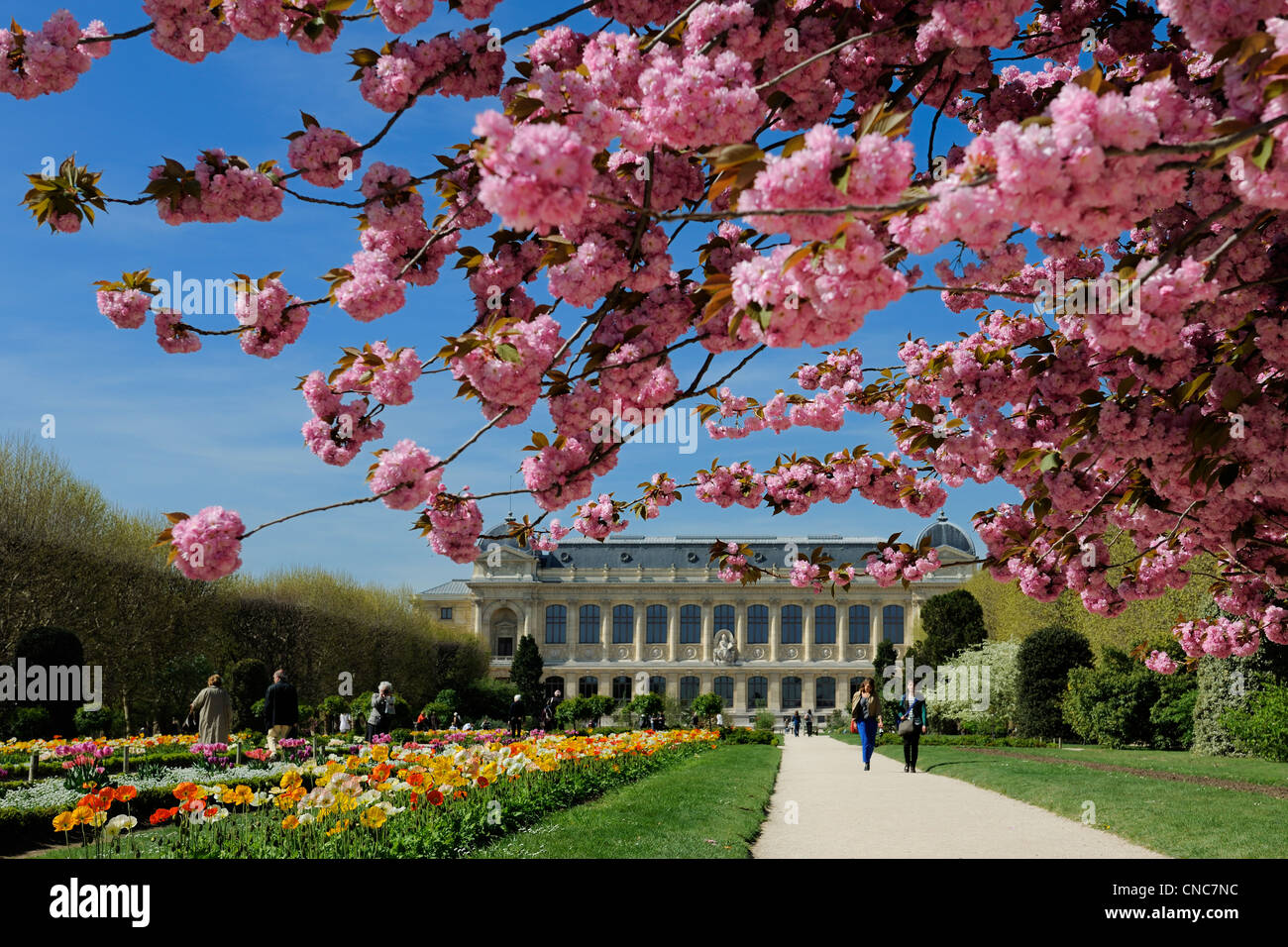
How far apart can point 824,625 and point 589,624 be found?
56.7 ft

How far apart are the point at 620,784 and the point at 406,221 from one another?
9.32 m

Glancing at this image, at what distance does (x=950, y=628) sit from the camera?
1452 inches

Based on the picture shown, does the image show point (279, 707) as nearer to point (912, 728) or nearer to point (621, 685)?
point (912, 728)

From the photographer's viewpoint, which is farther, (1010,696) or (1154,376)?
(1010,696)

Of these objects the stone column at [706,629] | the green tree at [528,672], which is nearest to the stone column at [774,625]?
the stone column at [706,629]

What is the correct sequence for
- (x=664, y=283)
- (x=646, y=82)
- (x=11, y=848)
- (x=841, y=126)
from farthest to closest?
(x=11, y=848) < (x=841, y=126) < (x=664, y=283) < (x=646, y=82)

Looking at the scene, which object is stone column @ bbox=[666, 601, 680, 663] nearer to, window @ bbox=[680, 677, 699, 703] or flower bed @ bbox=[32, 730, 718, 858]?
window @ bbox=[680, 677, 699, 703]

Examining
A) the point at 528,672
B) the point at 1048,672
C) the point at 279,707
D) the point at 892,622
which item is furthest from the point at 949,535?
the point at 279,707

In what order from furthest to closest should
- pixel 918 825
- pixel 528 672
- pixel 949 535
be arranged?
pixel 949 535 < pixel 528 672 < pixel 918 825

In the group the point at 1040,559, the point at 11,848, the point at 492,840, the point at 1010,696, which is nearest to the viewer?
the point at 1040,559
